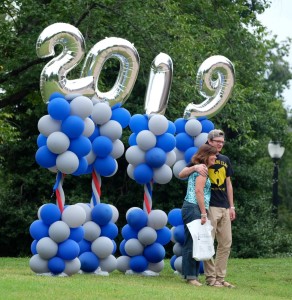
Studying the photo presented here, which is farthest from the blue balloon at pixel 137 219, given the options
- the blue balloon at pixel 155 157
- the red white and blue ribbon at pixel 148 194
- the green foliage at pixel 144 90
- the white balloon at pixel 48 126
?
the green foliage at pixel 144 90

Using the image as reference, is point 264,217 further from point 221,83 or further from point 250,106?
point 221,83

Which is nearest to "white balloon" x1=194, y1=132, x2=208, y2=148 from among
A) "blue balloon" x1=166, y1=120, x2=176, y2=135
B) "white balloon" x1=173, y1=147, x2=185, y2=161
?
"white balloon" x1=173, y1=147, x2=185, y2=161

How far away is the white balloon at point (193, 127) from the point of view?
13500 millimetres

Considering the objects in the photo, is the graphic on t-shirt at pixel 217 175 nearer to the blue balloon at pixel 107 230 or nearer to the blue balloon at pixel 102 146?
the blue balloon at pixel 102 146

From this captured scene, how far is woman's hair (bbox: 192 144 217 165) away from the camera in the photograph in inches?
463

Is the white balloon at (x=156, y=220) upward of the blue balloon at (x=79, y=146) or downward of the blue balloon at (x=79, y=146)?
downward

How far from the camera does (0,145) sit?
25.4 m

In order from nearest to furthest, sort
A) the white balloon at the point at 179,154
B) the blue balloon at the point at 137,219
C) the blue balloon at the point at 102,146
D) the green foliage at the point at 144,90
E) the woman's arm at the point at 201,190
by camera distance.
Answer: the woman's arm at the point at 201,190, the blue balloon at the point at 102,146, the blue balloon at the point at 137,219, the white balloon at the point at 179,154, the green foliage at the point at 144,90

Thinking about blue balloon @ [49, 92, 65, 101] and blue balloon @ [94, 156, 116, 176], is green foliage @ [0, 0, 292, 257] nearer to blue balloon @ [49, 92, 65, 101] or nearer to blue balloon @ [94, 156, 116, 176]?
blue balloon @ [94, 156, 116, 176]

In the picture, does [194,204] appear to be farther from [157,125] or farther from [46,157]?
[46,157]

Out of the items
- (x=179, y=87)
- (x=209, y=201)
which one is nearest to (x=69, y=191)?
(x=179, y=87)

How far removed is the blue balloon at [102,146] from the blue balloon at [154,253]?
66.5 inches

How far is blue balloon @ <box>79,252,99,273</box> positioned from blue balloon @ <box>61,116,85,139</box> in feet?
5.96

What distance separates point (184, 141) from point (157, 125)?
79cm
